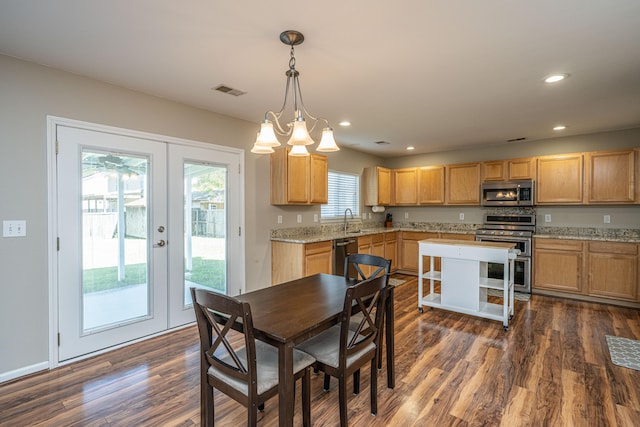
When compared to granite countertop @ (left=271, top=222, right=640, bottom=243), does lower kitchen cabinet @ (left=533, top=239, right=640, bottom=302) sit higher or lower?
lower

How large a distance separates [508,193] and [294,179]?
11.8 feet

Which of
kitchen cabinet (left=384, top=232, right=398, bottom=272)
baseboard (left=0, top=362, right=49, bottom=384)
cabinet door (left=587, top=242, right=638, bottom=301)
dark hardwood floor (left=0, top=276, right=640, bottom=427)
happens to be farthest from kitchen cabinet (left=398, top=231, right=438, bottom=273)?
baseboard (left=0, top=362, right=49, bottom=384)

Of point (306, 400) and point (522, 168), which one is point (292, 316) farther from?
point (522, 168)

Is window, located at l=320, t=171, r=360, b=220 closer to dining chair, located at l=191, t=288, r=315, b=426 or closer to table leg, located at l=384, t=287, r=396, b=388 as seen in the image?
table leg, located at l=384, t=287, r=396, b=388

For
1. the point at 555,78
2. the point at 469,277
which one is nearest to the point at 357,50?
A: the point at 555,78

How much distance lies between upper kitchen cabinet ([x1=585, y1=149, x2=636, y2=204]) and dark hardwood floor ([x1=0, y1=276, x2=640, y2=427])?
1.98 meters

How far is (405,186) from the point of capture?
257 inches

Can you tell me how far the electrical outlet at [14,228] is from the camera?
7.89 ft

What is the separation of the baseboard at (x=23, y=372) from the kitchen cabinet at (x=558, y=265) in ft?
19.7

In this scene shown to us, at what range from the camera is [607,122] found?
4184mm

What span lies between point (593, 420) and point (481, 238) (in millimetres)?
3565

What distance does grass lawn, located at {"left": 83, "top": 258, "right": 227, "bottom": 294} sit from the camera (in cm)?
286

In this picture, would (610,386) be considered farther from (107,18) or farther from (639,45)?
(107,18)

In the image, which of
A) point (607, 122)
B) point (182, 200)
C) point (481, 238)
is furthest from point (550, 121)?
point (182, 200)
